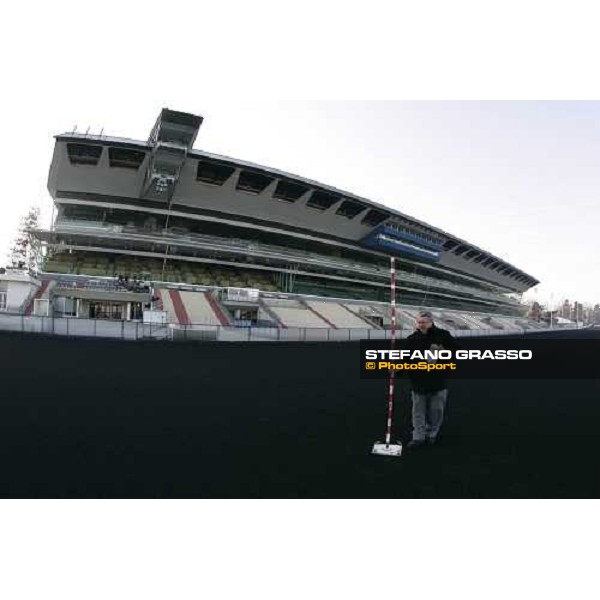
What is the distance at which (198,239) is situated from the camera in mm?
42688

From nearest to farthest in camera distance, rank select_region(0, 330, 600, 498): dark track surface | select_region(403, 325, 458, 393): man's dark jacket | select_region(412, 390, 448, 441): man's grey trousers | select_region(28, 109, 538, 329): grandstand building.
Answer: select_region(0, 330, 600, 498): dark track surface < select_region(403, 325, 458, 393): man's dark jacket < select_region(412, 390, 448, 441): man's grey trousers < select_region(28, 109, 538, 329): grandstand building

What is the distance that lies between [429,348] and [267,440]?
277cm

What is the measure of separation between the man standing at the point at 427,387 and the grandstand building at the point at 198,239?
27.3m

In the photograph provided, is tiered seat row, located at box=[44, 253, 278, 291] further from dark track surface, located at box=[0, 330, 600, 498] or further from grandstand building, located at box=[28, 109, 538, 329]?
dark track surface, located at box=[0, 330, 600, 498]

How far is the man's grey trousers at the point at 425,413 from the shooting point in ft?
19.1

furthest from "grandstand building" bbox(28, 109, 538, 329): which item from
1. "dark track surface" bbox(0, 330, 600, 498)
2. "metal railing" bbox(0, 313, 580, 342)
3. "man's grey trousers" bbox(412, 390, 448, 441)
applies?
"man's grey trousers" bbox(412, 390, 448, 441)

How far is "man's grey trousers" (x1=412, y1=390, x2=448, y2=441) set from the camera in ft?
19.1

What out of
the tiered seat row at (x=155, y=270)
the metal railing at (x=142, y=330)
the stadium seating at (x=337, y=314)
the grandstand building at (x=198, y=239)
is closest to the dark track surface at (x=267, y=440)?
the metal railing at (x=142, y=330)

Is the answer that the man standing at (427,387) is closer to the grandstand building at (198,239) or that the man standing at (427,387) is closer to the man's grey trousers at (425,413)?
the man's grey trousers at (425,413)

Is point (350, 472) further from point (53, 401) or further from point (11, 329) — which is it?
point (11, 329)

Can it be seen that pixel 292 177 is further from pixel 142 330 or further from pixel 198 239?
pixel 142 330

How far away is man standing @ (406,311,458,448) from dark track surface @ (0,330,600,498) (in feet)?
0.97

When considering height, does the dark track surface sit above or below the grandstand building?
below

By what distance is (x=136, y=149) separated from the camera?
4012 cm
